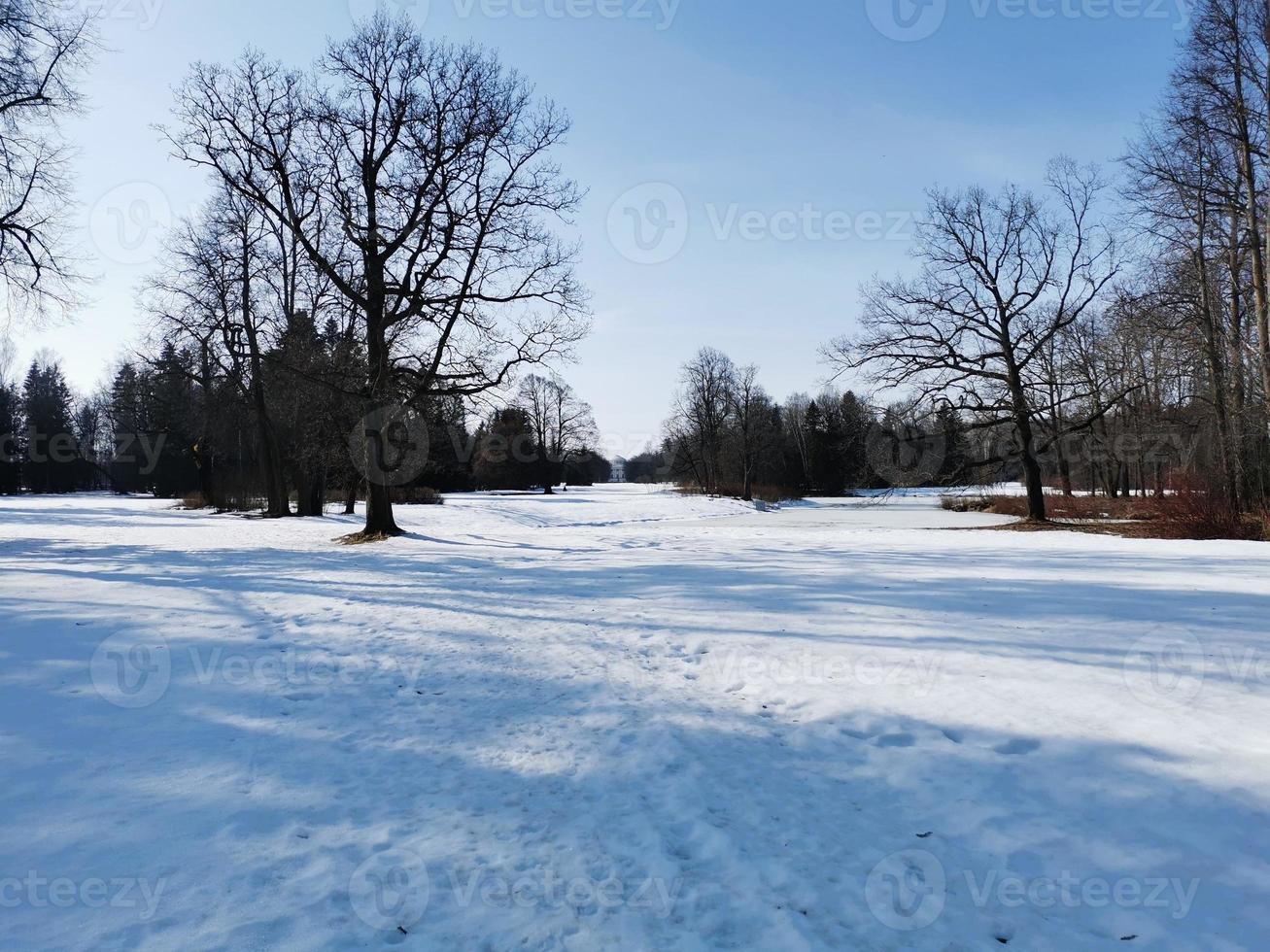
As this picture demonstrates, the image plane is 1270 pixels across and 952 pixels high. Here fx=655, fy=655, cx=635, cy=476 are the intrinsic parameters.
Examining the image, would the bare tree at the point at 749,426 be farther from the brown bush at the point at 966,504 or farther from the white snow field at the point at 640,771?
the white snow field at the point at 640,771

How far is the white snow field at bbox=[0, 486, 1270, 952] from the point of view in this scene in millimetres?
2814

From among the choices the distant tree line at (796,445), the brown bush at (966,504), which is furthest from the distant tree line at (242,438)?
the brown bush at (966,504)

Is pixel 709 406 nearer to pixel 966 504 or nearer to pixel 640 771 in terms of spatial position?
pixel 966 504

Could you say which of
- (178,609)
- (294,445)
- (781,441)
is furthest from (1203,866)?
(781,441)

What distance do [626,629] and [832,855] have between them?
411 cm

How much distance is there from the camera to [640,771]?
162 inches

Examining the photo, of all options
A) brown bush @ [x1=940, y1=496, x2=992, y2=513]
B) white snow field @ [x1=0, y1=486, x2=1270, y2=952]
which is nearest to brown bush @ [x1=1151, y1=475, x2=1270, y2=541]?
white snow field @ [x1=0, y1=486, x2=1270, y2=952]

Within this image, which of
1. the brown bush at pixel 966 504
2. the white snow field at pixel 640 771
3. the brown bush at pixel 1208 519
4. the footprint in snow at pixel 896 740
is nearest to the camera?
the white snow field at pixel 640 771

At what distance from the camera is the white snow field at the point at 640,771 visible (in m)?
2.81

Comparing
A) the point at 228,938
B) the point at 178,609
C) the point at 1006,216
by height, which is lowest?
the point at 228,938

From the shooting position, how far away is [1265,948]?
8.48ft

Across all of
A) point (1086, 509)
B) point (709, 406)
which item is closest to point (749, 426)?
point (709, 406)

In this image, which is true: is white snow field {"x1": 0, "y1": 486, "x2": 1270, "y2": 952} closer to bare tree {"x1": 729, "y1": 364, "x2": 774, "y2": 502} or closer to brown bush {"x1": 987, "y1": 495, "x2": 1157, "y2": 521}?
brown bush {"x1": 987, "y1": 495, "x2": 1157, "y2": 521}

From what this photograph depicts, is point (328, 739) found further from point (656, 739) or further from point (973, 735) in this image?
point (973, 735)
